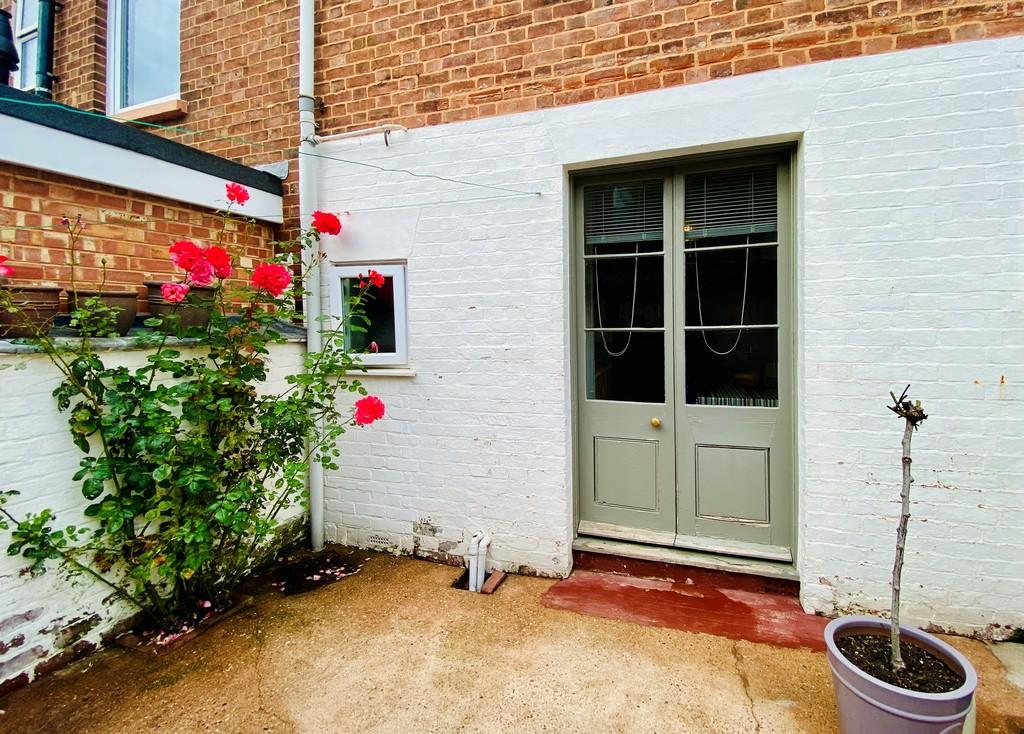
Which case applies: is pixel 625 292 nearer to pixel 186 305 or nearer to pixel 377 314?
pixel 377 314

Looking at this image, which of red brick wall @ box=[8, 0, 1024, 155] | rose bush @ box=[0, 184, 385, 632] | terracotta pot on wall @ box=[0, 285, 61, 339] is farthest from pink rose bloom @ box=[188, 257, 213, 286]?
red brick wall @ box=[8, 0, 1024, 155]

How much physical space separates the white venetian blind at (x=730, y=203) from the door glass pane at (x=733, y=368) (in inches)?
24.2

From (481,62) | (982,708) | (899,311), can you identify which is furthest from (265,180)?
(982,708)

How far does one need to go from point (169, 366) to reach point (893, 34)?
4.01m

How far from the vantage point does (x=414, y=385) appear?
11.5 ft

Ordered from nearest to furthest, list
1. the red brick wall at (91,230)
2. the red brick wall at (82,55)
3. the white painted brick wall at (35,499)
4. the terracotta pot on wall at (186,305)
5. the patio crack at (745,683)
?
the patio crack at (745,683) < the white painted brick wall at (35,499) < the red brick wall at (91,230) < the terracotta pot on wall at (186,305) < the red brick wall at (82,55)

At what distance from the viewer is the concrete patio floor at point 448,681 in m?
2.12

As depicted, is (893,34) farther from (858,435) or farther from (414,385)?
(414,385)

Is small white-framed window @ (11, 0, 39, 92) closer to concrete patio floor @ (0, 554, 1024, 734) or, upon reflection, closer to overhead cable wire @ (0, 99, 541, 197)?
overhead cable wire @ (0, 99, 541, 197)

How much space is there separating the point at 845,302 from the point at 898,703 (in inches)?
71.1

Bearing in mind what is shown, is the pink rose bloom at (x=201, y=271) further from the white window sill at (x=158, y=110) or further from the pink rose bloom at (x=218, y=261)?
the white window sill at (x=158, y=110)

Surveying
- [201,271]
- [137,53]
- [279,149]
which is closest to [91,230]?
[201,271]

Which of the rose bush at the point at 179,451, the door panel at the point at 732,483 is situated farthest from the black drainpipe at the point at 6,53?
the door panel at the point at 732,483

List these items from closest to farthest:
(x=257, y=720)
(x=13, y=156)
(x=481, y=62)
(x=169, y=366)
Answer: (x=257, y=720)
(x=13, y=156)
(x=169, y=366)
(x=481, y=62)
